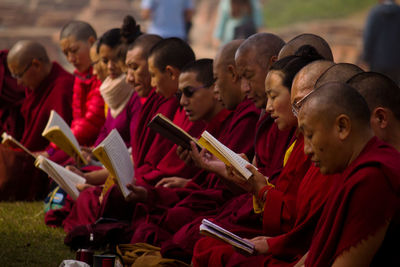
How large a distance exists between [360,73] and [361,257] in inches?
42.7

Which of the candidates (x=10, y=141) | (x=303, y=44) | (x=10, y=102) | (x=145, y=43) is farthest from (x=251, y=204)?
(x=10, y=102)

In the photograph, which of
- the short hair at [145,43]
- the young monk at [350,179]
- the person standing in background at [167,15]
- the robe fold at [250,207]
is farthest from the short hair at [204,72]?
the person standing in background at [167,15]

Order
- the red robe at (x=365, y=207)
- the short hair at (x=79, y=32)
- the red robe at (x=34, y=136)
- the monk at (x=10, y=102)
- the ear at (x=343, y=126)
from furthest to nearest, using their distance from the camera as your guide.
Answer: the monk at (x=10, y=102) < the short hair at (x=79, y=32) < the red robe at (x=34, y=136) < the ear at (x=343, y=126) < the red robe at (x=365, y=207)

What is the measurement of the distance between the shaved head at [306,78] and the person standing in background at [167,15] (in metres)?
9.65

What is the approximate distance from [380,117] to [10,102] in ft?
18.6

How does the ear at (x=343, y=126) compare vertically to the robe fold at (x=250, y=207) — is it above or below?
above

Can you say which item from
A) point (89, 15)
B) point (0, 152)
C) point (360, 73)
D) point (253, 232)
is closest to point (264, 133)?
point (253, 232)

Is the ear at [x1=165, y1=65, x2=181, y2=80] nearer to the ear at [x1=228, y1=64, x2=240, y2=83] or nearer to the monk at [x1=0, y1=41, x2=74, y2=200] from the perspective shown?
the ear at [x1=228, y1=64, x2=240, y2=83]

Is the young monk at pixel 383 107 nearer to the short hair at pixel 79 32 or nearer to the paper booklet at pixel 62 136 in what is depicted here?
the paper booklet at pixel 62 136

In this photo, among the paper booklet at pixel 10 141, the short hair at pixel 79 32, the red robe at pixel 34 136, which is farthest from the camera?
the short hair at pixel 79 32

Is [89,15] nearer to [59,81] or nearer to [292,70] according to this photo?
[59,81]

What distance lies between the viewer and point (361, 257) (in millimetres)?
3570

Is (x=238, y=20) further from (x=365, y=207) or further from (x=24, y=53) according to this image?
(x=365, y=207)

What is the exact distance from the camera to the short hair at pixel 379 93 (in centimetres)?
421
